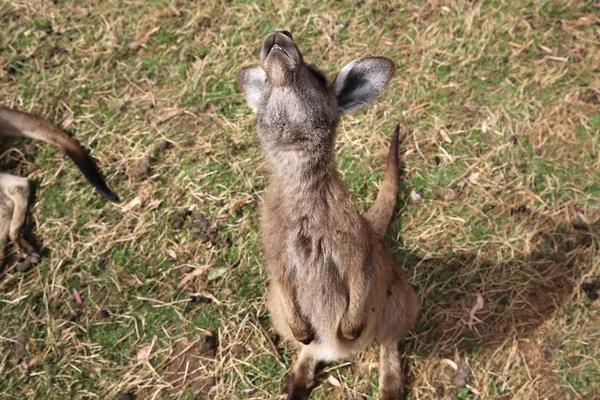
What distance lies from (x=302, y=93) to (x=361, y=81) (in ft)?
1.24

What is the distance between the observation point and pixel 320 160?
7.59 feet

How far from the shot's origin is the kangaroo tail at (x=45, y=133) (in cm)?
399

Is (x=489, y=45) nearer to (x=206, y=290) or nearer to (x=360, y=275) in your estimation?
(x=360, y=275)

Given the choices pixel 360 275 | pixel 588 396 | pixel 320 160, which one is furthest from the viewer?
pixel 588 396

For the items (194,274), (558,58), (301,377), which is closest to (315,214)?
(301,377)

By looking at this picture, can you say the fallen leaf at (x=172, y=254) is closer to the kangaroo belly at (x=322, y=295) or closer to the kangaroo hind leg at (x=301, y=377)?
the kangaroo hind leg at (x=301, y=377)

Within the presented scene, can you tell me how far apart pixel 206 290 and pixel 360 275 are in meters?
1.57

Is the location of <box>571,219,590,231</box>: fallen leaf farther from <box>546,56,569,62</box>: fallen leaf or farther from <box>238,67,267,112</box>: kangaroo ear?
<box>238,67,267,112</box>: kangaroo ear

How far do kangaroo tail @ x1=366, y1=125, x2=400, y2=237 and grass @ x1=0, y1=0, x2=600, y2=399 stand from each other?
0.29m

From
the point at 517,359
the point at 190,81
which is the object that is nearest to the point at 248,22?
the point at 190,81

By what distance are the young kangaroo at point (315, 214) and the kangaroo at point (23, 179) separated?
2.10m

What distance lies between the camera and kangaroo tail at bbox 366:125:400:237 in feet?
11.5

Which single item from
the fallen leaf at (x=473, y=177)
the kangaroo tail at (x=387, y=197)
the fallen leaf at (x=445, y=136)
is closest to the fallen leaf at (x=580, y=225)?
the fallen leaf at (x=473, y=177)

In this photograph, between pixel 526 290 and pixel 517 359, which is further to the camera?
pixel 526 290
